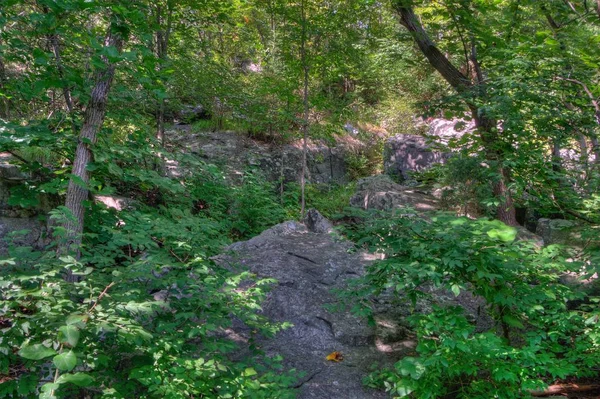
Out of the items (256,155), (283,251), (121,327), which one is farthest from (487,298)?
(256,155)

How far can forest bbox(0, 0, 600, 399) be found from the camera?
7.36ft

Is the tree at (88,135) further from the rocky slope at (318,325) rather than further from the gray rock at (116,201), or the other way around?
the gray rock at (116,201)

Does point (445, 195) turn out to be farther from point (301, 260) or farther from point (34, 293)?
point (34, 293)

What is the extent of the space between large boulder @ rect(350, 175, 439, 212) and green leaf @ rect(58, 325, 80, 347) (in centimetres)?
608

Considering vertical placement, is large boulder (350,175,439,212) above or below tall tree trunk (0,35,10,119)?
below

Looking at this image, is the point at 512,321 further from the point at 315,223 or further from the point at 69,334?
the point at 315,223

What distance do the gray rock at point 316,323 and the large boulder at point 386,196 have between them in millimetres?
2171

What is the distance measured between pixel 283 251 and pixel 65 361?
3.91 m

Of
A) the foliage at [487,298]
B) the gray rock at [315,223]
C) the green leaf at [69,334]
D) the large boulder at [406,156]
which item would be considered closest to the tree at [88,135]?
the green leaf at [69,334]

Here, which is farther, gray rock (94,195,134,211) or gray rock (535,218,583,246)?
gray rock (94,195,134,211)

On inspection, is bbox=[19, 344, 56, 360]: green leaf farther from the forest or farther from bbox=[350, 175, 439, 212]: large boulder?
bbox=[350, 175, 439, 212]: large boulder

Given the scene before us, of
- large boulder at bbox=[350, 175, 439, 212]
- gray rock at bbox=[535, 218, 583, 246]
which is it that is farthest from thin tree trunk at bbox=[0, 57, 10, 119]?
gray rock at bbox=[535, 218, 583, 246]

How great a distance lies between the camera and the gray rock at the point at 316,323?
3.31 meters

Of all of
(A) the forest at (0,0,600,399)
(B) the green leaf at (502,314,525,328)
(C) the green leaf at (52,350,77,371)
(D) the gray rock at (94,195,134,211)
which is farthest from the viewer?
(D) the gray rock at (94,195,134,211)
